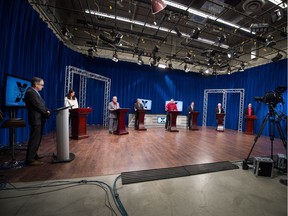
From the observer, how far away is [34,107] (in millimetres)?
2375

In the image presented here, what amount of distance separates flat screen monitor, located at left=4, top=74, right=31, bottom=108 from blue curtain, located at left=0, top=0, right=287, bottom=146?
13 centimetres

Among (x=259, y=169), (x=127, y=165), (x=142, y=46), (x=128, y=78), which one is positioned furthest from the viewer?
(x=128, y=78)

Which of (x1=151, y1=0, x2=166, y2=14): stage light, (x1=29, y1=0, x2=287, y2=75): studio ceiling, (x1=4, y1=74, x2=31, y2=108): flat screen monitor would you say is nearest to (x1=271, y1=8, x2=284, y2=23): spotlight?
(x1=29, y1=0, x2=287, y2=75): studio ceiling

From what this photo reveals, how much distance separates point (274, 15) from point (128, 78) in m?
6.79

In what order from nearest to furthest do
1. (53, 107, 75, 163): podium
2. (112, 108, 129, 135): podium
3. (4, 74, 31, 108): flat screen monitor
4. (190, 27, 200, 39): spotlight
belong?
(53, 107, 75, 163): podium < (4, 74, 31, 108): flat screen monitor < (190, 27, 200, 39): spotlight < (112, 108, 129, 135): podium

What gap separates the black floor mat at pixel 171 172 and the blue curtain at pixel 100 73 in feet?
5.45

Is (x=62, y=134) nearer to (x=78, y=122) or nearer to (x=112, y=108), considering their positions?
(x=78, y=122)

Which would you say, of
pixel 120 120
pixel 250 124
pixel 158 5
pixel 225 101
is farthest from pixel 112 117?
pixel 225 101

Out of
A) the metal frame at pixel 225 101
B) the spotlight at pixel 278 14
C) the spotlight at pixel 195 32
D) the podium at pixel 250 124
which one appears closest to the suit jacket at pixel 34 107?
the spotlight at pixel 195 32

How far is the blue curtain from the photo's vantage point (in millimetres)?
3090

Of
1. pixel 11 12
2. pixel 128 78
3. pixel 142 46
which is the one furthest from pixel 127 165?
pixel 142 46

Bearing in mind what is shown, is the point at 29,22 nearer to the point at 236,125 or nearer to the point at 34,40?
the point at 34,40

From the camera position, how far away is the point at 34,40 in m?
3.78

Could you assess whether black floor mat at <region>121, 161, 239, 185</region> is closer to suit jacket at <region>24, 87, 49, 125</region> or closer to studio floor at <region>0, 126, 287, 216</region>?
studio floor at <region>0, 126, 287, 216</region>
